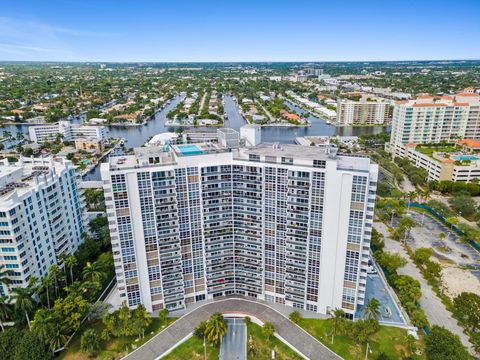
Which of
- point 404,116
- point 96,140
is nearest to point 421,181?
point 404,116

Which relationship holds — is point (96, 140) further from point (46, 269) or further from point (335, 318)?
A: point (335, 318)

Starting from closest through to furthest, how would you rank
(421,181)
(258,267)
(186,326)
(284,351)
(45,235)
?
(284,351) < (186,326) < (258,267) < (45,235) < (421,181)

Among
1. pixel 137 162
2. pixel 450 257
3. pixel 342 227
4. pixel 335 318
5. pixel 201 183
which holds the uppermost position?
pixel 137 162

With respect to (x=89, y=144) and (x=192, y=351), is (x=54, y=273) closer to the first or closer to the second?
(x=192, y=351)

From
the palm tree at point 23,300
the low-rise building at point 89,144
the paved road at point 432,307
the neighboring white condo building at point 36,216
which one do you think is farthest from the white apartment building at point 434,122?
the palm tree at point 23,300

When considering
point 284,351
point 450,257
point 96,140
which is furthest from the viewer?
point 96,140

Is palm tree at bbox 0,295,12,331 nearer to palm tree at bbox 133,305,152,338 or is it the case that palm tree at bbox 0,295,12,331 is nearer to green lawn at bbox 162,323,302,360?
palm tree at bbox 133,305,152,338

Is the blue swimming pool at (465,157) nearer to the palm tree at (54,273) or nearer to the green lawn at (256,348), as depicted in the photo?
the green lawn at (256,348)
